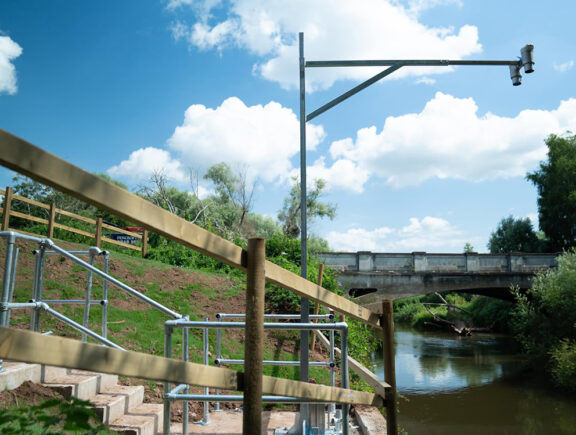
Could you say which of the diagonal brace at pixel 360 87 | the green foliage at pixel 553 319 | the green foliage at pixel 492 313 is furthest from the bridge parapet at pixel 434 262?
the diagonal brace at pixel 360 87

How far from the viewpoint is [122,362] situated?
1.56 metres

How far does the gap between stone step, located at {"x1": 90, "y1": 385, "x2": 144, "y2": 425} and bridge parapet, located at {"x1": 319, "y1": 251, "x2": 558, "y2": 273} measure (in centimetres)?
1663

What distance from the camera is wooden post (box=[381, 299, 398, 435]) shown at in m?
2.90

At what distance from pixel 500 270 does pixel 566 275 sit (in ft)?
21.0

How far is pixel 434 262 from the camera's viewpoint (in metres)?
23.4

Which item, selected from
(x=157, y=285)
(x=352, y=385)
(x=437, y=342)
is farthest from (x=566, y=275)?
(x=157, y=285)

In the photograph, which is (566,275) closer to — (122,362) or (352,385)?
(352,385)

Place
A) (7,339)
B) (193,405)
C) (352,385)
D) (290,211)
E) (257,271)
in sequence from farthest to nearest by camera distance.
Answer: (290,211) < (352,385) < (193,405) < (257,271) < (7,339)

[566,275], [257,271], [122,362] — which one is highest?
[566,275]

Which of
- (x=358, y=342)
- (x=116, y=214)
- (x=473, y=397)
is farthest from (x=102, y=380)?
(x=473, y=397)

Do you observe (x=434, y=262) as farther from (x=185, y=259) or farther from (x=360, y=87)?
(x=360, y=87)

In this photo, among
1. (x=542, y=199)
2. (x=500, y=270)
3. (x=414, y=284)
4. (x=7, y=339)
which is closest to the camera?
(x=7, y=339)

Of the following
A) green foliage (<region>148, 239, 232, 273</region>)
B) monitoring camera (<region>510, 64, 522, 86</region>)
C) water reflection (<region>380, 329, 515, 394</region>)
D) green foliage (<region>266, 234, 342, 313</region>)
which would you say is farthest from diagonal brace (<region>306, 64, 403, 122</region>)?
water reflection (<region>380, 329, 515, 394</region>)

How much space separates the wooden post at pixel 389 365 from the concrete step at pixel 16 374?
3.15m
